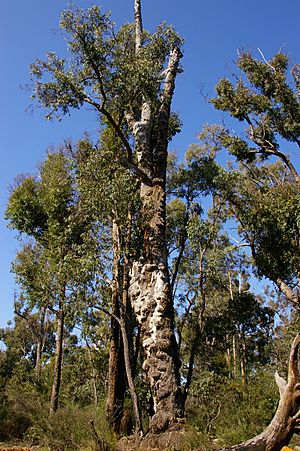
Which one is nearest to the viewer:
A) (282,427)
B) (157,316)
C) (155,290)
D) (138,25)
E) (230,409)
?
(282,427)

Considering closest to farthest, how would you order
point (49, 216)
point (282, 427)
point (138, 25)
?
point (282, 427) → point (138, 25) → point (49, 216)

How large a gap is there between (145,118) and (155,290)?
4.27 m

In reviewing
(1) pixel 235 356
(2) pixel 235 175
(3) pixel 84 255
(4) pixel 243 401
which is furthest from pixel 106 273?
(1) pixel 235 356

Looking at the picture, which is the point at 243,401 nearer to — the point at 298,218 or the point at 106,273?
the point at 106,273

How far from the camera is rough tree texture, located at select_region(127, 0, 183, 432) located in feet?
21.3

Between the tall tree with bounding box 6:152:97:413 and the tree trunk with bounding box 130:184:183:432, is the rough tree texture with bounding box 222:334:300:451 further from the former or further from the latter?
the tall tree with bounding box 6:152:97:413

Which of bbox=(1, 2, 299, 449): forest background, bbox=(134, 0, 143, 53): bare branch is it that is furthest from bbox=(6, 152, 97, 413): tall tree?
bbox=(134, 0, 143, 53): bare branch

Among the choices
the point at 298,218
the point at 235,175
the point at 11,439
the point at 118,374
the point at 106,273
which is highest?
the point at 235,175

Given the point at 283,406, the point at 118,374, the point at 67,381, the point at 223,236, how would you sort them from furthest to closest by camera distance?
the point at 67,381
the point at 223,236
the point at 118,374
the point at 283,406

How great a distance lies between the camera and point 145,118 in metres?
9.55

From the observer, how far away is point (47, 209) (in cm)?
1266

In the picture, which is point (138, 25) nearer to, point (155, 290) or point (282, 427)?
point (155, 290)

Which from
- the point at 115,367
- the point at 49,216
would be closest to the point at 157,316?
the point at 115,367

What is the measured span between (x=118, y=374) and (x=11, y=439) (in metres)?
3.87
